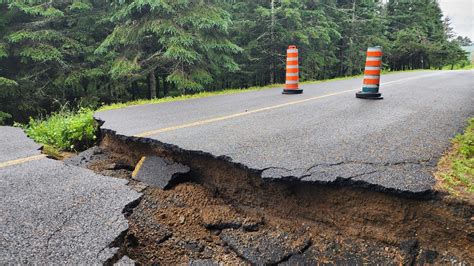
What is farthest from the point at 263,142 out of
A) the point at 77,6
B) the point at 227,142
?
the point at 77,6

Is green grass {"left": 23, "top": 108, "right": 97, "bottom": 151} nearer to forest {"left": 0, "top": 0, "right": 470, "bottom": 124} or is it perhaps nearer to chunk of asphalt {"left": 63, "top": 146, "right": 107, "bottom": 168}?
chunk of asphalt {"left": 63, "top": 146, "right": 107, "bottom": 168}

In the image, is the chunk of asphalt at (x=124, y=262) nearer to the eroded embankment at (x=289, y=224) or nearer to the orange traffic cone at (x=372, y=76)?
the eroded embankment at (x=289, y=224)

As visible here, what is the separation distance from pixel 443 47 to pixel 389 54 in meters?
7.75

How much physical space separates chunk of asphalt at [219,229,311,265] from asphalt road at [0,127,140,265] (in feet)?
2.95

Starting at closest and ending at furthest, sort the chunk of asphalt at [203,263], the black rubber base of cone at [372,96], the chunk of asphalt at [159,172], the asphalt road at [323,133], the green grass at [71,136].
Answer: the chunk of asphalt at [203,263] < the asphalt road at [323,133] < the chunk of asphalt at [159,172] < the green grass at [71,136] < the black rubber base of cone at [372,96]

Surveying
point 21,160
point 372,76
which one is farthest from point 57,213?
point 372,76

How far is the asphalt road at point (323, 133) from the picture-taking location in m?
2.83

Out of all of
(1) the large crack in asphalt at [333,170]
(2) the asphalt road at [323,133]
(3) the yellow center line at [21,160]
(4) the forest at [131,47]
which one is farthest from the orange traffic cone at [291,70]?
(3) the yellow center line at [21,160]

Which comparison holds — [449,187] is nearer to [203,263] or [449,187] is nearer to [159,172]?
[203,263]

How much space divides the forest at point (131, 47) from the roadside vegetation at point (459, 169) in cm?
792

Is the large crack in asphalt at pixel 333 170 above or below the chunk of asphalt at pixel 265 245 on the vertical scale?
above

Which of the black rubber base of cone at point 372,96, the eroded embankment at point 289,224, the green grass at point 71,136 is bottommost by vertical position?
the eroded embankment at point 289,224

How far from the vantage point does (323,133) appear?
4.08m

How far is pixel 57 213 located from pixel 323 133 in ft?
9.91
